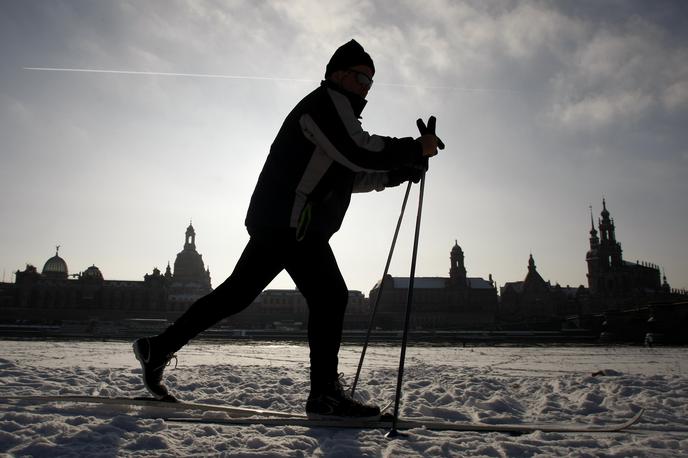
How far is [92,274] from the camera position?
88.4 metres

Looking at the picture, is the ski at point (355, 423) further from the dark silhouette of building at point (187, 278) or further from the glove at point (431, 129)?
the dark silhouette of building at point (187, 278)

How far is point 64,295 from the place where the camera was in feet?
269

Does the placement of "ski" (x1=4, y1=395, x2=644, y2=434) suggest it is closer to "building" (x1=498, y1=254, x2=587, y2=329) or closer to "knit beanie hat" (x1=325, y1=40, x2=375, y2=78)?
"knit beanie hat" (x1=325, y1=40, x2=375, y2=78)

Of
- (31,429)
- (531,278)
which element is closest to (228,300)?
(31,429)

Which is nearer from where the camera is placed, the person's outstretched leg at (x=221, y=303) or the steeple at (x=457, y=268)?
the person's outstretched leg at (x=221, y=303)

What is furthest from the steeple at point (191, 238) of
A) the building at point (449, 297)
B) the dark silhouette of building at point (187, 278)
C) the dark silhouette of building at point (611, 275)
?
the dark silhouette of building at point (611, 275)

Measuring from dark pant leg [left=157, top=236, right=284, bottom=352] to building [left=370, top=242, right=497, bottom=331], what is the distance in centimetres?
8187

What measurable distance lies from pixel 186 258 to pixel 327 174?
102126 millimetres

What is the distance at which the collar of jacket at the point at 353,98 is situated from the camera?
2.50 meters

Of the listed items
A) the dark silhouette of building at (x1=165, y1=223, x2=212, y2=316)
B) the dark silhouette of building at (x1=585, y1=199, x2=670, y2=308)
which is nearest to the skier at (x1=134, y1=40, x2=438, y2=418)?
the dark silhouette of building at (x1=165, y1=223, x2=212, y2=316)

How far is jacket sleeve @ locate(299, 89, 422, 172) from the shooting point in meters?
2.26

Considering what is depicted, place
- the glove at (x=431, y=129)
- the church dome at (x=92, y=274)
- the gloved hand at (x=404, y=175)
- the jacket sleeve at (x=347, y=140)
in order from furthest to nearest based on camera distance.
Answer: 1. the church dome at (x=92, y=274)
2. the gloved hand at (x=404, y=175)
3. the glove at (x=431, y=129)
4. the jacket sleeve at (x=347, y=140)

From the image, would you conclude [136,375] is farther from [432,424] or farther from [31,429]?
[432,424]

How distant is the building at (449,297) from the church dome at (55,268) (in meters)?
59.7
